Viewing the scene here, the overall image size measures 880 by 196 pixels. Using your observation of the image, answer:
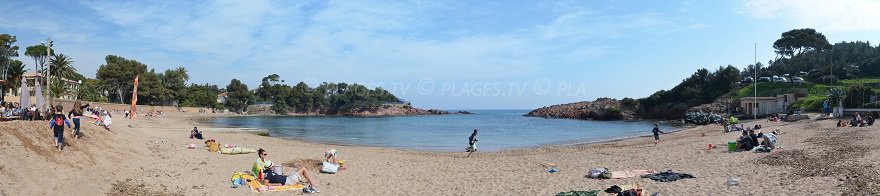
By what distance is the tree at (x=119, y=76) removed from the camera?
82.1m

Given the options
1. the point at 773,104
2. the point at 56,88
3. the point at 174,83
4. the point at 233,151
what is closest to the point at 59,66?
the point at 56,88

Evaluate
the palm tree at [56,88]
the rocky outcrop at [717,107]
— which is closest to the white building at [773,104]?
the rocky outcrop at [717,107]

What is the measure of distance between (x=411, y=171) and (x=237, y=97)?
126 metres

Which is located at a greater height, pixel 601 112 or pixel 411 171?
pixel 601 112

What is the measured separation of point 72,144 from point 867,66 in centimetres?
Result: 9569

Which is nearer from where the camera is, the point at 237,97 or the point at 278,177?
the point at 278,177

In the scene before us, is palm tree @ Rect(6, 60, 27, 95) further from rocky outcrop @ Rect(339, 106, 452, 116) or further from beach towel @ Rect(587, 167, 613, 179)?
rocky outcrop @ Rect(339, 106, 452, 116)

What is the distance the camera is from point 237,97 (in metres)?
132

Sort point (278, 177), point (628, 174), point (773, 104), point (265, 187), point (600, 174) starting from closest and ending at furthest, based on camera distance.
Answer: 1. point (265, 187)
2. point (278, 177)
3. point (600, 174)
4. point (628, 174)
5. point (773, 104)

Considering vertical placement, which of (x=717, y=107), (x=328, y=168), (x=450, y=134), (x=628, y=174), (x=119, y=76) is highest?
(x=119, y=76)

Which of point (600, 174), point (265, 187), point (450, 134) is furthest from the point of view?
point (450, 134)

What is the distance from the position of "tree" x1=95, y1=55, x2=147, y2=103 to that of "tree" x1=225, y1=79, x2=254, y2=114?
40988mm

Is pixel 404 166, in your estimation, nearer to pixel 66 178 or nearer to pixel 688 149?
pixel 66 178

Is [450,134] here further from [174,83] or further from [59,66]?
[174,83]
